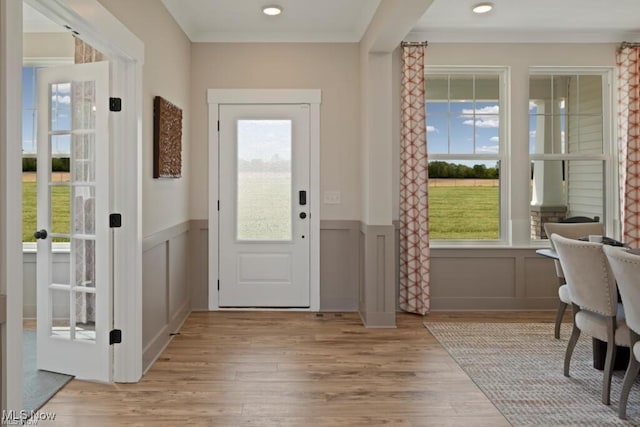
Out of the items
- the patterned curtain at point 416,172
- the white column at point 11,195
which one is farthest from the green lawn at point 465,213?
the white column at point 11,195

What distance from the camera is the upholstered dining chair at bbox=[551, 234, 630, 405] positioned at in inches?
114

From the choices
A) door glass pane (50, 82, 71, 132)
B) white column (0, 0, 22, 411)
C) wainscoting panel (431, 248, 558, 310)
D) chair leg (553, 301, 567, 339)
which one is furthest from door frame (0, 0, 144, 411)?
chair leg (553, 301, 567, 339)

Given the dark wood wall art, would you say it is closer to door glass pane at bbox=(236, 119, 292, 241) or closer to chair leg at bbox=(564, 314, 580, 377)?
door glass pane at bbox=(236, 119, 292, 241)

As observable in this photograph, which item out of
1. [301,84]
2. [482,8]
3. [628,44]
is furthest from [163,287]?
[628,44]

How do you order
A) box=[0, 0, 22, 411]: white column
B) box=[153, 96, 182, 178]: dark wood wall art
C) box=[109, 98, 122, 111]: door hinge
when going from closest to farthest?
box=[0, 0, 22, 411]: white column, box=[109, 98, 122, 111]: door hinge, box=[153, 96, 182, 178]: dark wood wall art

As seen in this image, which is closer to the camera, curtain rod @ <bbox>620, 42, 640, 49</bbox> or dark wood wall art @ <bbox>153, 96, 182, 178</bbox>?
dark wood wall art @ <bbox>153, 96, 182, 178</bbox>

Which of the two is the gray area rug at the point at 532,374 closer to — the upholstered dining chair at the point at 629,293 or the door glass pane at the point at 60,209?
the upholstered dining chair at the point at 629,293

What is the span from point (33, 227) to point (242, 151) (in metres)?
2.20

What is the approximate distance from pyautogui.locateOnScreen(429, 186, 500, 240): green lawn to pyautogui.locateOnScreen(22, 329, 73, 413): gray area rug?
3.56 meters

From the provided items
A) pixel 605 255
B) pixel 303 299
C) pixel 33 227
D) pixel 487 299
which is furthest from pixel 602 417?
pixel 33 227

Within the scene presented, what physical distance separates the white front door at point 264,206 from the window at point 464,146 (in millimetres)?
1320

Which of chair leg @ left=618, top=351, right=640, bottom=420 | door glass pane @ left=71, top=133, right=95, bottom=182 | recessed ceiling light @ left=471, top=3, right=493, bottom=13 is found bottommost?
chair leg @ left=618, top=351, right=640, bottom=420

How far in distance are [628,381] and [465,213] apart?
279cm

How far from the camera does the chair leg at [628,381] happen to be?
2688 millimetres
